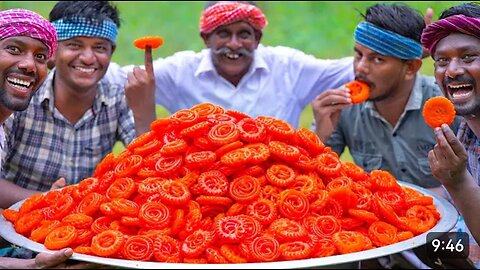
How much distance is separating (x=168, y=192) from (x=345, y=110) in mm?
2099

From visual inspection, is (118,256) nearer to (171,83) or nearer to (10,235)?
(10,235)

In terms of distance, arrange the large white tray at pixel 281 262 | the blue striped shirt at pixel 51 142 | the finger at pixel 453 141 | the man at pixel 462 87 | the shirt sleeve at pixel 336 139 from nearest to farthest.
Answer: the large white tray at pixel 281 262
the finger at pixel 453 141
the man at pixel 462 87
the blue striped shirt at pixel 51 142
the shirt sleeve at pixel 336 139

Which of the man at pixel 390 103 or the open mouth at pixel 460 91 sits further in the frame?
the man at pixel 390 103

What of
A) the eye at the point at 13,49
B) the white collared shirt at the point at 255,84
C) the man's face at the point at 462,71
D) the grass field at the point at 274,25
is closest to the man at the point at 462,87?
the man's face at the point at 462,71

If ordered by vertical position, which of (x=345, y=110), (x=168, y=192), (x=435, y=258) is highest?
(x=168, y=192)

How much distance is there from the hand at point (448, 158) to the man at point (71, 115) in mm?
1907

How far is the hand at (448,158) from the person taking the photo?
2389 millimetres

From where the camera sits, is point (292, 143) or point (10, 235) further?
point (292, 143)

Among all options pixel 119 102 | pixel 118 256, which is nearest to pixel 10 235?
pixel 118 256

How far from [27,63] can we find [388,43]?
2.02 meters

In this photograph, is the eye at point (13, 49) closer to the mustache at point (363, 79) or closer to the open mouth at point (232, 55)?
the open mouth at point (232, 55)

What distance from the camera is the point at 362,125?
4.03 metres

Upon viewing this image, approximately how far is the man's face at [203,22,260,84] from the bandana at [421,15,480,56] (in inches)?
64.5

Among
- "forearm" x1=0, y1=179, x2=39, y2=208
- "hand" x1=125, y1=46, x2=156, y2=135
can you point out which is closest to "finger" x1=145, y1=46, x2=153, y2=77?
"hand" x1=125, y1=46, x2=156, y2=135
